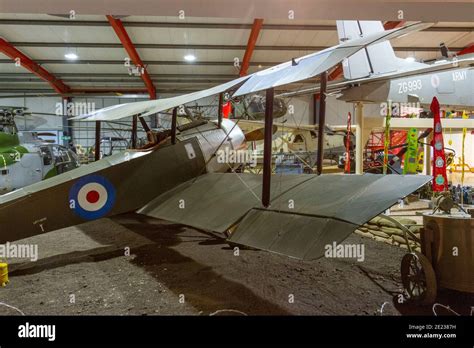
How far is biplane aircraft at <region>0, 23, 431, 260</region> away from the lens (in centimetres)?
233

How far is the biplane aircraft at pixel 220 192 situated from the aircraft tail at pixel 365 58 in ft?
9.33

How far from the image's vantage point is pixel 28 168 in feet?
28.1

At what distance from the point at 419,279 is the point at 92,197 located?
3663 mm

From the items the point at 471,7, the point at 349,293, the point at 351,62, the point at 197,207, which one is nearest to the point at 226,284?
the point at 197,207

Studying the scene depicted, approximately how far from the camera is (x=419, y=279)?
277cm

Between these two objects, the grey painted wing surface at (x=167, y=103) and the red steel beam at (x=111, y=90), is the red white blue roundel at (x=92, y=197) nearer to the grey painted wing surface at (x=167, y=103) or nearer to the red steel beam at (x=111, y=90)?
the grey painted wing surface at (x=167, y=103)

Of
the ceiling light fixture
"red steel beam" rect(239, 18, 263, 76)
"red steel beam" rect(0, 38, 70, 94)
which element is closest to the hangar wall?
"red steel beam" rect(0, 38, 70, 94)

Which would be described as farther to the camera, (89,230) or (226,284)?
(89,230)

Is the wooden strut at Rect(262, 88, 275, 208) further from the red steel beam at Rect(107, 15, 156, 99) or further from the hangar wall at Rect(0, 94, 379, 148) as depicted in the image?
the hangar wall at Rect(0, 94, 379, 148)

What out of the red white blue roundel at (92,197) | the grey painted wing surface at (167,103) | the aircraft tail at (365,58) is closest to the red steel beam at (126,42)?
the grey painted wing surface at (167,103)

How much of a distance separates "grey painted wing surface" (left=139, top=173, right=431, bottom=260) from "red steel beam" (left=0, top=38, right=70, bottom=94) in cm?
1413

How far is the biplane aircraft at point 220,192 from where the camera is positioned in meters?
2.33

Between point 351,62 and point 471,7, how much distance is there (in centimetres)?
333

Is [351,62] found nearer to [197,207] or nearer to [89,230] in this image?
[197,207]
